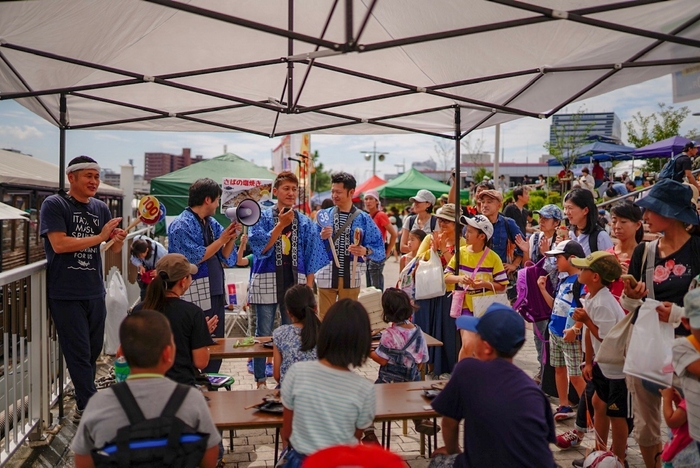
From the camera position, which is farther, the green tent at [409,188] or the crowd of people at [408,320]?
the green tent at [409,188]

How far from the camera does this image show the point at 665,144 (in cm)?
1683

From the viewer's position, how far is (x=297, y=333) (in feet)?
12.4

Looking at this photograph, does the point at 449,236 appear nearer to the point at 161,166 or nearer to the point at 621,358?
the point at 621,358

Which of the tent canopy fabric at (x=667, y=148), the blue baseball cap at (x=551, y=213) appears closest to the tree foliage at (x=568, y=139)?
the tent canopy fabric at (x=667, y=148)

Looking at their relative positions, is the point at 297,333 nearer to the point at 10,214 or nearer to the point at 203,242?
the point at 203,242

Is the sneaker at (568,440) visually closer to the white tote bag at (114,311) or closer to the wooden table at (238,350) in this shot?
the wooden table at (238,350)

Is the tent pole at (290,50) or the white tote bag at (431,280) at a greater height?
the tent pole at (290,50)

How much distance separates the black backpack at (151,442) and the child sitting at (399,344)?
6.83 ft

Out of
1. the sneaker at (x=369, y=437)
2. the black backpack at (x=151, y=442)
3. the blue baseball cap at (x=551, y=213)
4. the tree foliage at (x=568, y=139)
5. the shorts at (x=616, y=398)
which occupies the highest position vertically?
the tree foliage at (x=568, y=139)

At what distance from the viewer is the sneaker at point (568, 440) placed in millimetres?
4570

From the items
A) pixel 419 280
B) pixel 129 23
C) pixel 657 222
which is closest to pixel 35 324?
pixel 129 23

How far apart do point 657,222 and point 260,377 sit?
11.7 feet

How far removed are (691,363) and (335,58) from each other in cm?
325

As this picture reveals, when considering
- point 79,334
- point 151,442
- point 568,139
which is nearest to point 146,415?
point 151,442
